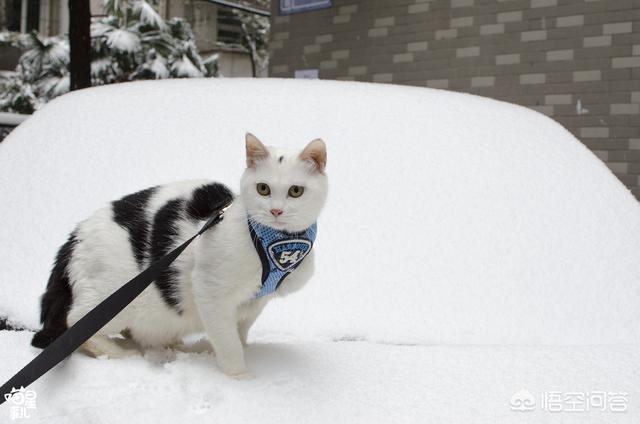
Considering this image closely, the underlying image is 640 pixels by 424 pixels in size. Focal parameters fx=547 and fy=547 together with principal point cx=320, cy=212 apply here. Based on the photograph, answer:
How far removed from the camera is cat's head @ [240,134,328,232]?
105 centimetres

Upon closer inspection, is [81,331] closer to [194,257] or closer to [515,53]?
[194,257]

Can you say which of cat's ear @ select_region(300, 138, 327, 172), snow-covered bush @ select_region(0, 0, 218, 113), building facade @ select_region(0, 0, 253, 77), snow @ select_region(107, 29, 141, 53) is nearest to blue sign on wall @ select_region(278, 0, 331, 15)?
snow-covered bush @ select_region(0, 0, 218, 113)

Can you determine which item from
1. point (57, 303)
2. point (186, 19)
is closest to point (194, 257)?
point (57, 303)

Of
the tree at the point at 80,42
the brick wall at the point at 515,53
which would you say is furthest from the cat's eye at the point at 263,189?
the tree at the point at 80,42

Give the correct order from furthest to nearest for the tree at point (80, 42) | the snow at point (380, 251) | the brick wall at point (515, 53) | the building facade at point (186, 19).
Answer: the building facade at point (186, 19)
the tree at point (80, 42)
the brick wall at point (515, 53)
the snow at point (380, 251)

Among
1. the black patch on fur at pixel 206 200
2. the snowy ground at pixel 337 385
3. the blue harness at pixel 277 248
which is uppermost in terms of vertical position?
the black patch on fur at pixel 206 200

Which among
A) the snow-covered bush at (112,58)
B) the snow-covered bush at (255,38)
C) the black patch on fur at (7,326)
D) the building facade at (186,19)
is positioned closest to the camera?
the black patch on fur at (7,326)

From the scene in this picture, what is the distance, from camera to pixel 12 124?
3.23m

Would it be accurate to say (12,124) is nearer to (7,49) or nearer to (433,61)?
(433,61)

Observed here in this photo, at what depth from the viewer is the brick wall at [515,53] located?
4246mm

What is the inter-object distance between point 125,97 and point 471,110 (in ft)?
4.68

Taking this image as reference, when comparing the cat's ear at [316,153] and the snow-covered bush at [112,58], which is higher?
the snow-covered bush at [112,58]

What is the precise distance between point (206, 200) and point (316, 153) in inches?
13.0

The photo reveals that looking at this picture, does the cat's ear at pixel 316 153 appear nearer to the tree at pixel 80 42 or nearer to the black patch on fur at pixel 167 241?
the black patch on fur at pixel 167 241
